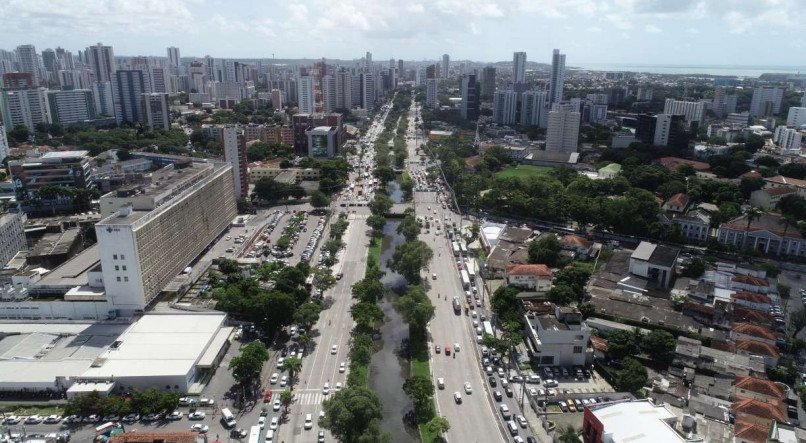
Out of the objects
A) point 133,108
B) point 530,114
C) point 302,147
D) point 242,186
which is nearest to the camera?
point 242,186

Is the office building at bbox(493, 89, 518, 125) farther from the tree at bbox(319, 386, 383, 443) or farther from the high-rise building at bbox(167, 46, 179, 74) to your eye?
the high-rise building at bbox(167, 46, 179, 74)

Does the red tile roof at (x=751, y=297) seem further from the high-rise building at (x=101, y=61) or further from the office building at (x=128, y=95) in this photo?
the high-rise building at (x=101, y=61)

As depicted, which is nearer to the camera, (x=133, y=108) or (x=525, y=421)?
(x=525, y=421)

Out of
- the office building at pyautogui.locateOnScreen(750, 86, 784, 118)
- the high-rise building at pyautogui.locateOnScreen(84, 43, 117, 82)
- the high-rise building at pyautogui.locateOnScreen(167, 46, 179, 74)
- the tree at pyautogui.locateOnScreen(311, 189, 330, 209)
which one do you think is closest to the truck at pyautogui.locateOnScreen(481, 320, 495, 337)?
the tree at pyautogui.locateOnScreen(311, 189, 330, 209)

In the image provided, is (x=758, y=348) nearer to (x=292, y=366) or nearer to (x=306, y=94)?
(x=292, y=366)

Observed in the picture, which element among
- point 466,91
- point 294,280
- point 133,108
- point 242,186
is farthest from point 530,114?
point 294,280

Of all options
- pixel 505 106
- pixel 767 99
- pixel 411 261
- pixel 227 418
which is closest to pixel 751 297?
pixel 411 261

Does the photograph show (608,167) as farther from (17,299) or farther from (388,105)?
(388,105)
